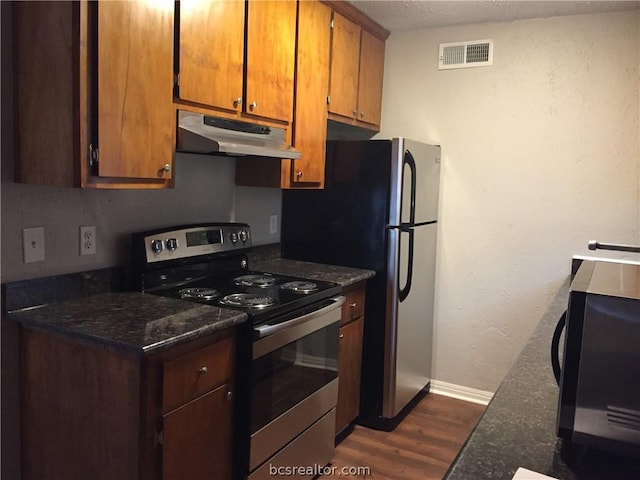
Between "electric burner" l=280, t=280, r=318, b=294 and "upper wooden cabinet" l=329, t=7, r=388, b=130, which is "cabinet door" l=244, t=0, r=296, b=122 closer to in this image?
"upper wooden cabinet" l=329, t=7, r=388, b=130

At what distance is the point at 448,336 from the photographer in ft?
11.5

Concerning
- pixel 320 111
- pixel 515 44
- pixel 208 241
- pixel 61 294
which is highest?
pixel 515 44

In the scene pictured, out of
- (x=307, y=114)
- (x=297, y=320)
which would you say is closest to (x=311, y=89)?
(x=307, y=114)

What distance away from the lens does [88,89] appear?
1.63m

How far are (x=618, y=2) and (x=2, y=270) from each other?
3122mm

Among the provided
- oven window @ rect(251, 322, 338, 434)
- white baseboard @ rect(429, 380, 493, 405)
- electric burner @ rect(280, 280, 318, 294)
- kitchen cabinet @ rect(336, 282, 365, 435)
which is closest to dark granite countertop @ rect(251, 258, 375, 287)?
kitchen cabinet @ rect(336, 282, 365, 435)

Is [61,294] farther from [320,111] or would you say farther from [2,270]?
[320,111]

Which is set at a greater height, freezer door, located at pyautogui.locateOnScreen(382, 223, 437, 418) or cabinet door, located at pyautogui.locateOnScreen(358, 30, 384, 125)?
cabinet door, located at pyautogui.locateOnScreen(358, 30, 384, 125)

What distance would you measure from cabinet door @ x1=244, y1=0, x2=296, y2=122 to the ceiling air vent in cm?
123

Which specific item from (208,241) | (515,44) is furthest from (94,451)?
(515,44)

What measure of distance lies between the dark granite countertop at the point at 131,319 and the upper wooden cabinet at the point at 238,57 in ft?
2.54

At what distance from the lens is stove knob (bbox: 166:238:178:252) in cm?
227

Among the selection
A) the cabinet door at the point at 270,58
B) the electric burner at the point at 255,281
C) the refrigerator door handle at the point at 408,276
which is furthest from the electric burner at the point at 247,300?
the refrigerator door handle at the point at 408,276

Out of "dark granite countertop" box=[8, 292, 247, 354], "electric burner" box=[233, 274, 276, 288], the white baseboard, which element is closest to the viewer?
"dark granite countertop" box=[8, 292, 247, 354]
